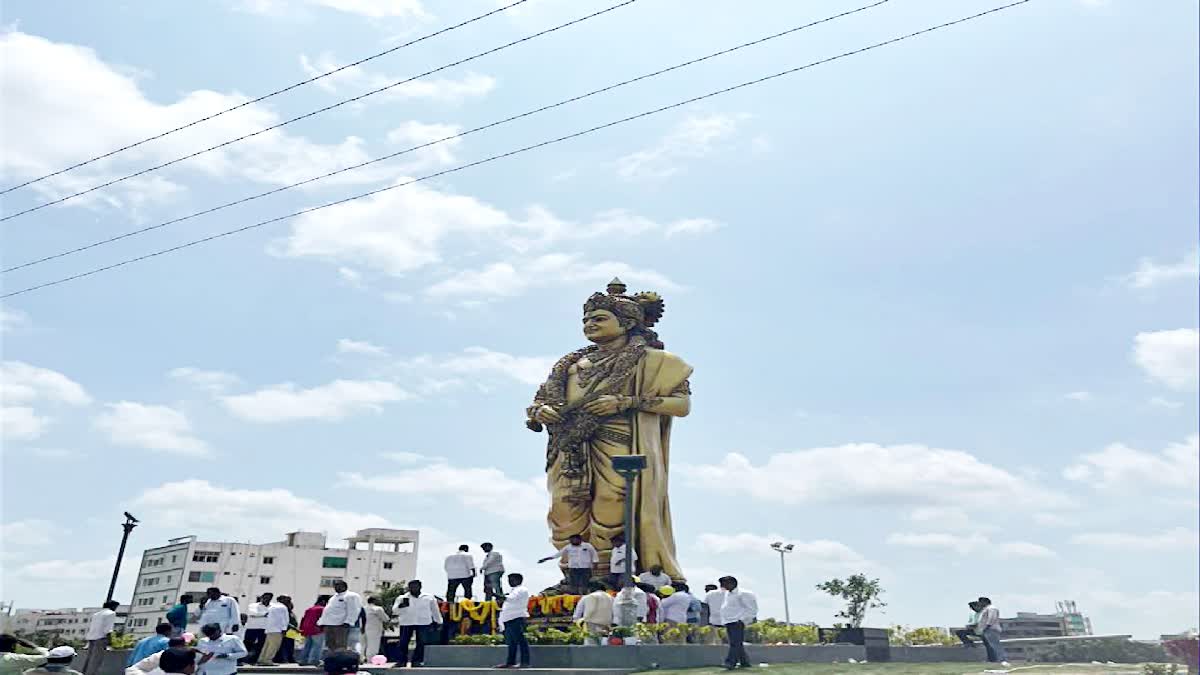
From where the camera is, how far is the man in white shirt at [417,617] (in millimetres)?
13836

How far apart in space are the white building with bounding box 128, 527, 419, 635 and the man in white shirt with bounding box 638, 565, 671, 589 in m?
57.3

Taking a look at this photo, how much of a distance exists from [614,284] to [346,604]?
519 inches

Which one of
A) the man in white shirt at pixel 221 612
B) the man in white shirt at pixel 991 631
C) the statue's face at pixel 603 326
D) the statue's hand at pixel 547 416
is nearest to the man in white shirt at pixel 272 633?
the man in white shirt at pixel 221 612

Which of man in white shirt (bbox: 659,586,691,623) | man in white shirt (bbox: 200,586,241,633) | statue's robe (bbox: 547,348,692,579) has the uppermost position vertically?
statue's robe (bbox: 547,348,692,579)

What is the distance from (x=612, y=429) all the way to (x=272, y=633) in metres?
9.97

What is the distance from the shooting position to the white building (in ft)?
236

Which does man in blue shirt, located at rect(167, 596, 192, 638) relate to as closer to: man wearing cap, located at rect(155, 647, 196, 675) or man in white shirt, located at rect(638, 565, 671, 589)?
man wearing cap, located at rect(155, 647, 196, 675)

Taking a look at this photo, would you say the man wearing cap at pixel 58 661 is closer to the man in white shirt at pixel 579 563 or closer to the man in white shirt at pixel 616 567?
the man in white shirt at pixel 579 563

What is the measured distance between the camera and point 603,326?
77.6 feet

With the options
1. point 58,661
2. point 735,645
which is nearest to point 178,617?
point 58,661

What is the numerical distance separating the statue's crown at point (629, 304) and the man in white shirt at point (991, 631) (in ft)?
37.6

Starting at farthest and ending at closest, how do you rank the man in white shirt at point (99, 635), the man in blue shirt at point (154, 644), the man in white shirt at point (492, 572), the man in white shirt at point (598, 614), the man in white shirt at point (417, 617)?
the man in white shirt at point (492, 572), the man in white shirt at point (99, 635), the man in white shirt at point (417, 617), the man in white shirt at point (598, 614), the man in blue shirt at point (154, 644)

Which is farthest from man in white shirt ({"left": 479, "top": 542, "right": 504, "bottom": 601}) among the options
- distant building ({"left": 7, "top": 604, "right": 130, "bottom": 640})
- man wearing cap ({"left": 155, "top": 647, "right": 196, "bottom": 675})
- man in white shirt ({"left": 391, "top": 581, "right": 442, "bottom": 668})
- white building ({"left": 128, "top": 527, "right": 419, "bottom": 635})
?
distant building ({"left": 7, "top": 604, "right": 130, "bottom": 640})

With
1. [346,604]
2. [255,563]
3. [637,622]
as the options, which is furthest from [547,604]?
[255,563]
